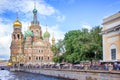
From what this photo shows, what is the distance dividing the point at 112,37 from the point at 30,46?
8603 cm

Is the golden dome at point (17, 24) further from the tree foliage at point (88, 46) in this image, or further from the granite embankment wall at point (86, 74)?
the granite embankment wall at point (86, 74)

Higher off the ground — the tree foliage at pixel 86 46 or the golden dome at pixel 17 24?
the golden dome at pixel 17 24

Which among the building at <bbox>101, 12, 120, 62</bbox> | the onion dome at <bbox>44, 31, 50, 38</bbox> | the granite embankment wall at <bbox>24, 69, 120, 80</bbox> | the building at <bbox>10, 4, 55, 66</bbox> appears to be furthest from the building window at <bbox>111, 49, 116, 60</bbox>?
the onion dome at <bbox>44, 31, 50, 38</bbox>

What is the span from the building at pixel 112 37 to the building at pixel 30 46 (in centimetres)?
7915

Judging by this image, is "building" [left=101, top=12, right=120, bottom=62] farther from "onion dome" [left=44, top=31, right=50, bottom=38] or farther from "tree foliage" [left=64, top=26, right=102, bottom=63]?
"onion dome" [left=44, top=31, right=50, bottom=38]

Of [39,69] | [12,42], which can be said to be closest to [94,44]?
[39,69]

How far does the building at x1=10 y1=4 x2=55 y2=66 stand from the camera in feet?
407

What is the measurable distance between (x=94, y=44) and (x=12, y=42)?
260 ft

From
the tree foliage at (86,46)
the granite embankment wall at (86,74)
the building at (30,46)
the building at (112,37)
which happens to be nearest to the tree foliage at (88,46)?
the tree foliage at (86,46)

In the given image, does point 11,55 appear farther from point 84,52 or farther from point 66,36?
point 84,52

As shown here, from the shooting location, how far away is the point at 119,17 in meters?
41.3

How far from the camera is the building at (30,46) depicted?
407ft

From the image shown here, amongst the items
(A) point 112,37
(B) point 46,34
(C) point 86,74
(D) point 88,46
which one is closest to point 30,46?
(B) point 46,34

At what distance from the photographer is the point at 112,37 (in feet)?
138
